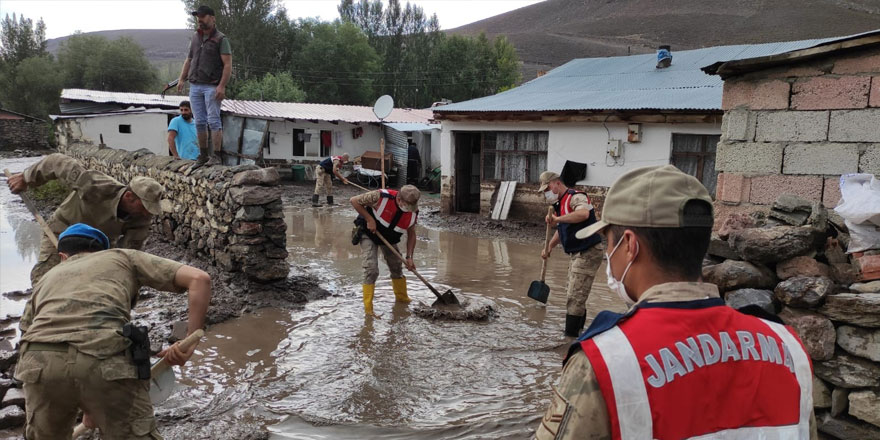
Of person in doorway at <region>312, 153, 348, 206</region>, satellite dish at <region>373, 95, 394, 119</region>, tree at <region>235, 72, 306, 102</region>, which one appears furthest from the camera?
tree at <region>235, 72, 306, 102</region>

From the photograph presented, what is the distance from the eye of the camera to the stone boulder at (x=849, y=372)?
3033mm

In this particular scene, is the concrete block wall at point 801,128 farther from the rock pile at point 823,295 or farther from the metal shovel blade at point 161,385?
the metal shovel blade at point 161,385

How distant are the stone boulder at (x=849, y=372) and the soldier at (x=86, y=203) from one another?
4693 mm

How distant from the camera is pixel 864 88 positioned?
508 centimetres

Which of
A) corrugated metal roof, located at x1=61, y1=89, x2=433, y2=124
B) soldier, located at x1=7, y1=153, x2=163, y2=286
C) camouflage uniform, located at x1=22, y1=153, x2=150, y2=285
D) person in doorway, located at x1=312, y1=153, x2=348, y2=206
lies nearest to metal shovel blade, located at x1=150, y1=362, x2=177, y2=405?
soldier, located at x1=7, y1=153, x2=163, y2=286

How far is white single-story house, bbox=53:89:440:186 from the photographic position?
19.8 m

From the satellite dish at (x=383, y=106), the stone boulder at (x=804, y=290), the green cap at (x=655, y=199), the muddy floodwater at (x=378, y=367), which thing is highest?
the satellite dish at (x=383, y=106)

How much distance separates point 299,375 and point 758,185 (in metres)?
4.85

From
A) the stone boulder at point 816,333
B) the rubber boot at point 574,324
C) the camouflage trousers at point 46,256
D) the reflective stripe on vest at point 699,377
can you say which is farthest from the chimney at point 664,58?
the reflective stripe on vest at point 699,377

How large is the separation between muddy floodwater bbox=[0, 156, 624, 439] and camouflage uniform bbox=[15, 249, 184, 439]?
1258 millimetres

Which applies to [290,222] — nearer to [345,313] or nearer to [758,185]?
[345,313]

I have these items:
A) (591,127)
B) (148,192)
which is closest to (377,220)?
(148,192)

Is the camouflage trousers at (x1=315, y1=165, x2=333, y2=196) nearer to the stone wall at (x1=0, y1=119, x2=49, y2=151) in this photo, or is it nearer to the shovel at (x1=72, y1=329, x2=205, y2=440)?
the shovel at (x1=72, y1=329, x2=205, y2=440)

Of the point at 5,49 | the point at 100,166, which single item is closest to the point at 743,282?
the point at 100,166
